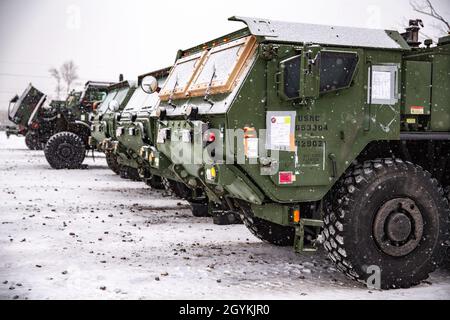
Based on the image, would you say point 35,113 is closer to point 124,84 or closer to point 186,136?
point 124,84

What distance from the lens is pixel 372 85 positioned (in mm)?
5297

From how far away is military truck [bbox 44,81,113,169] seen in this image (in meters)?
16.7

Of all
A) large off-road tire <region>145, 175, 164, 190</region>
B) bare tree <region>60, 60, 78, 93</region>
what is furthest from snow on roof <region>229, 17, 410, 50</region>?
bare tree <region>60, 60, 78, 93</region>

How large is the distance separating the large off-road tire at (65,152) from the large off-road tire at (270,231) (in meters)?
10.8

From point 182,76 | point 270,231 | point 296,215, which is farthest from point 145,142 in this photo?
point 296,215

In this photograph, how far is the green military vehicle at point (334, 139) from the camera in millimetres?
5082

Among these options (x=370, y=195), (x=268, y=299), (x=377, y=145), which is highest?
(x=377, y=145)

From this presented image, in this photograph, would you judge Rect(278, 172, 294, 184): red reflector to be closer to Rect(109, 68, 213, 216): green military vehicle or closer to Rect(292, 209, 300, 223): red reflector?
Rect(292, 209, 300, 223): red reflector

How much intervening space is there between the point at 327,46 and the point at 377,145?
3.67ft

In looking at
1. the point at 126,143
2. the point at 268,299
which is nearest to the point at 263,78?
the point at 268,299

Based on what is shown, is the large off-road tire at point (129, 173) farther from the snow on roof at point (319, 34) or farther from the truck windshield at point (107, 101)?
the snow on roof at point (319, 34)

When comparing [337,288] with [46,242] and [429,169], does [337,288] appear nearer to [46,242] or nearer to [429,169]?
[429,169]

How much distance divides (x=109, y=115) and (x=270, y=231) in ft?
23.9

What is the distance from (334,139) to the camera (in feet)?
17.1
